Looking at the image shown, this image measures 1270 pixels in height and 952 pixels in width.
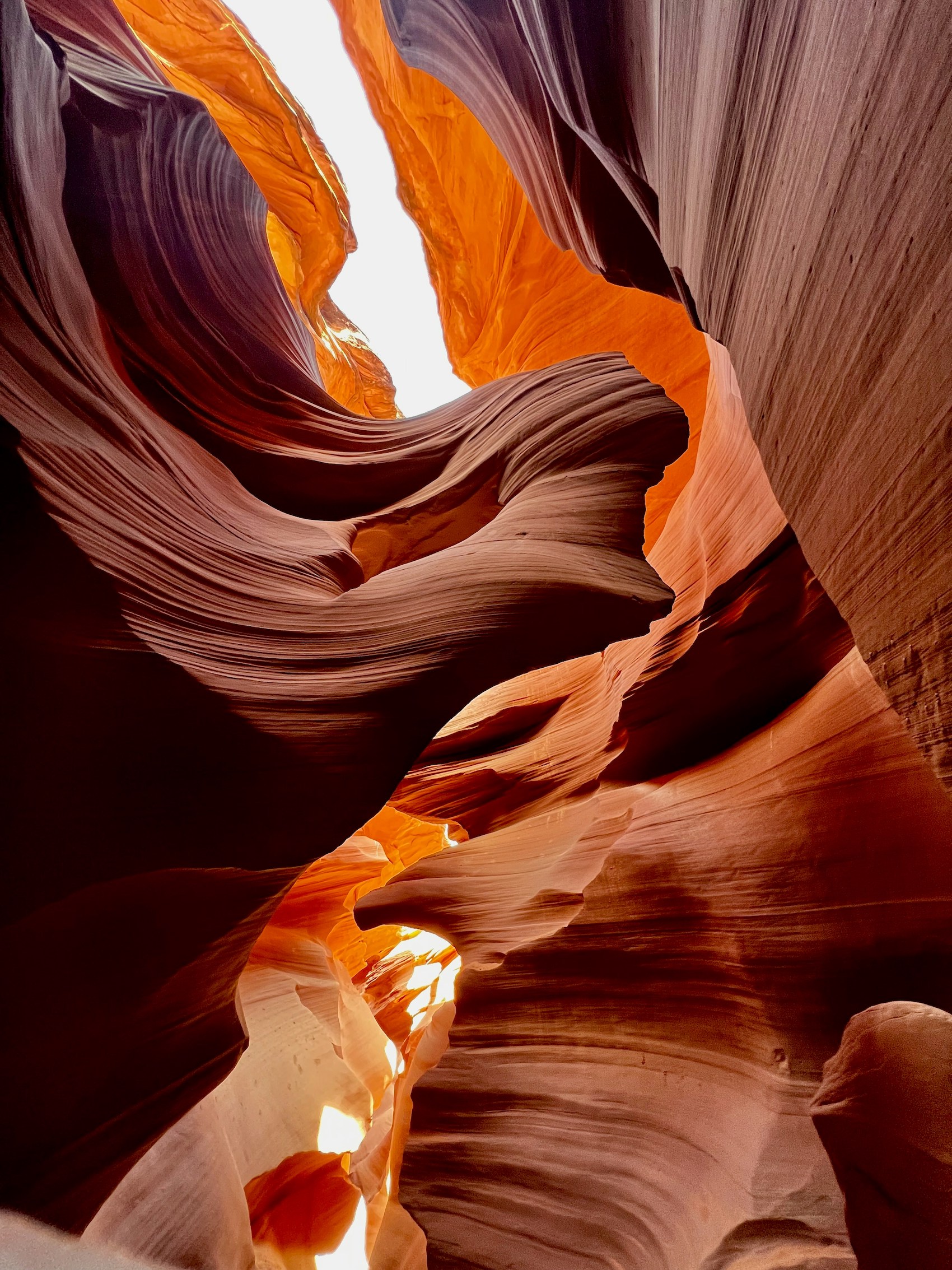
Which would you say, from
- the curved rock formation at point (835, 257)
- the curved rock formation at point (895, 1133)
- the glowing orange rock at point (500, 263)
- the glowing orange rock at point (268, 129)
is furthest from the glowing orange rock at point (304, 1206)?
the glowing orange rock at point (268, 129)

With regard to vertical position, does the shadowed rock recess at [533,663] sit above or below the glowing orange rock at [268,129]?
below

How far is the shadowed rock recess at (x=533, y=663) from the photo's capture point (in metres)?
1.15

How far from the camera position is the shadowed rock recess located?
115 centimetres

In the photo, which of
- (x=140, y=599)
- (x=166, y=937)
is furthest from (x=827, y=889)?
(x=140, y=599)

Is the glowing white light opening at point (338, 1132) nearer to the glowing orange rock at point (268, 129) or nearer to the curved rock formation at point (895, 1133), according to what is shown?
the curved rock formation at point (895, 1133)

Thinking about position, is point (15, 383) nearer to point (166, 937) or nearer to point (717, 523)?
point (166, 937)

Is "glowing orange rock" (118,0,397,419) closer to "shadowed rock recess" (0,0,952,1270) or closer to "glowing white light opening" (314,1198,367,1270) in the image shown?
"shadowed rock recess" (0,0,952,1270)

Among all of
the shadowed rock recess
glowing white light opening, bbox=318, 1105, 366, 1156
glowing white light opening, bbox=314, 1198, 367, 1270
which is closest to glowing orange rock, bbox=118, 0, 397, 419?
the shadowed rock recess

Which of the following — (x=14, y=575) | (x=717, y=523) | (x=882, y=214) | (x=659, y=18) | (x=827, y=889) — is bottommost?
(x=827, y=889)

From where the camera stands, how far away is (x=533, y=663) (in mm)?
1716

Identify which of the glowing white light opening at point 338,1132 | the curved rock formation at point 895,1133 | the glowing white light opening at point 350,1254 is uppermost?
the curved rock formation at point 895,1133

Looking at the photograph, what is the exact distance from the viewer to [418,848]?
7219 millimetres

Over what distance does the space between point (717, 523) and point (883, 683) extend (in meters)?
2.07

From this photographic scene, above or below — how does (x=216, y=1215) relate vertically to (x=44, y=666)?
below
